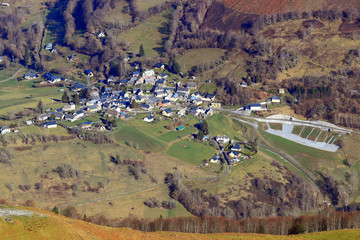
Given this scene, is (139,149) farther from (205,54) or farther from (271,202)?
(205,54)

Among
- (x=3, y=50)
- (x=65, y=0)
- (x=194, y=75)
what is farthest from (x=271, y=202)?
(x=65, y=0)

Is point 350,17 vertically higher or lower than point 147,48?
higher

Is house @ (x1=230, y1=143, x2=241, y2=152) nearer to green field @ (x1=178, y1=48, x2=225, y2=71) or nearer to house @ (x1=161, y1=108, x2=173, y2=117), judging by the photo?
house @ (x1=161, y1=108, x2=173, y2=117)

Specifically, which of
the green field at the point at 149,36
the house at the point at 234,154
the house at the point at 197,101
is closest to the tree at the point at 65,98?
the house at the point at 197,101

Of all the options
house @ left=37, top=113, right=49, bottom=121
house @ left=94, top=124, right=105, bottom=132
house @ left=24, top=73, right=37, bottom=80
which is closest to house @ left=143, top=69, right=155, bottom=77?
house @ left=94, top=124, right=105, bottom=132

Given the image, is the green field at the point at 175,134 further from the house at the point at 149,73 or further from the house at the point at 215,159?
the house at the point at 149,73

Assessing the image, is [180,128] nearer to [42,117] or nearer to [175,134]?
[175,134]

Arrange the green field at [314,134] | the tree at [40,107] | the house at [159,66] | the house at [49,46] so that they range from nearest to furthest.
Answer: the green field at [314,134] → the tree at [40,107] → the house at [159,66] → the house at [49,46]

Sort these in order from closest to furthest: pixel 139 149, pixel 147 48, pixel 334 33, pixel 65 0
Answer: pixel 139 149 < pixel 334 33 < pixel 147 48 < pixel 65 0
